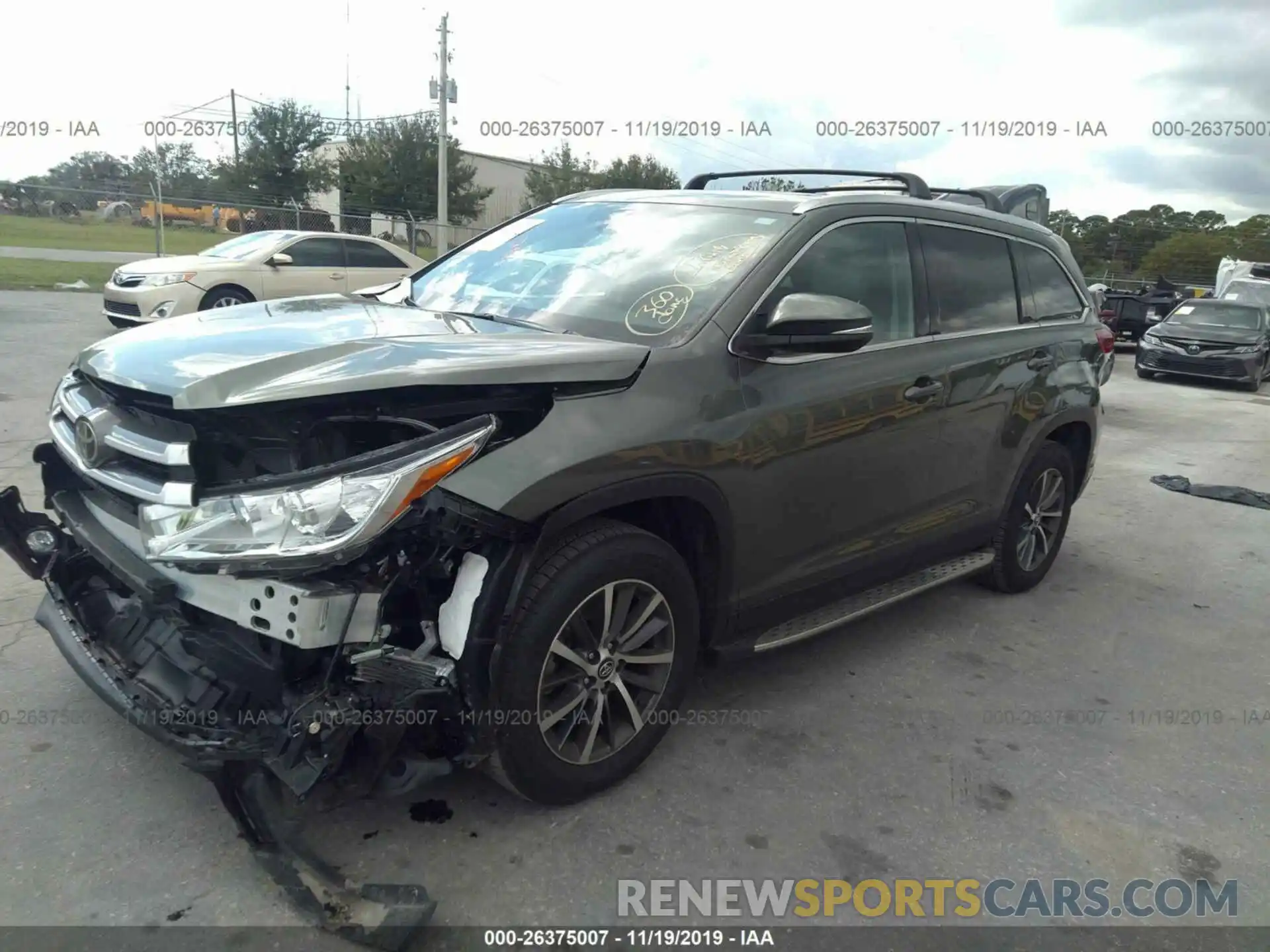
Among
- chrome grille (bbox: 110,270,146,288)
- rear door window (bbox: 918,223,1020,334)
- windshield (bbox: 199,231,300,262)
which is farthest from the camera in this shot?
windshield (bbox: 199,231,300,262)

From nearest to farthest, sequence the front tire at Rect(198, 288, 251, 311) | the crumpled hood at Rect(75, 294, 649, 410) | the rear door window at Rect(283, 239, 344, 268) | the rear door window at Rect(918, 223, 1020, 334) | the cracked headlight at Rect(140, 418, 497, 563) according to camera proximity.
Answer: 1. the cracked headlight at Rect(140, 418, 497, 563)
2. the crumpled hood at Rect(75, 294, 649, 410)
3. the rear door window at Rect(918, 223, 1020, 334)
4. the front tire at Rect(198, 288, 251, 311)
5. the rear door window at Rect(283, 239, 344, 268)

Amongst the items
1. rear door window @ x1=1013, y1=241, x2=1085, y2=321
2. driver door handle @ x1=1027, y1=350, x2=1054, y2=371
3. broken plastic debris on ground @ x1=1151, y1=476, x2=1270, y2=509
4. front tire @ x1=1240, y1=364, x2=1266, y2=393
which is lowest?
broken plastic debris on ground @ x1=1151, y1=476, x2=1270, y2=509

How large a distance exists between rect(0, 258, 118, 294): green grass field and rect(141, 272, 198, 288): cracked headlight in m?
6.28

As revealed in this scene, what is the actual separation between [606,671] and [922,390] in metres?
1.86

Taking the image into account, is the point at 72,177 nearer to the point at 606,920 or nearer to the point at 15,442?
the point at 15,442

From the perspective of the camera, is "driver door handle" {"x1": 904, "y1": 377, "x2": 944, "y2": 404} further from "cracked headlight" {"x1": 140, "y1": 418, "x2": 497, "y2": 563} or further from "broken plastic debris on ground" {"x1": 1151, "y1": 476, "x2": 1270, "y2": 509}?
"broken plastic debris on ground" {"x1": 1151, "y1": 476, "x2": 1270, "y2": 509}

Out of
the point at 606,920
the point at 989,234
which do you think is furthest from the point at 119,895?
the point at 989,234

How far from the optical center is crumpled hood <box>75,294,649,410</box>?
2418 millimetres

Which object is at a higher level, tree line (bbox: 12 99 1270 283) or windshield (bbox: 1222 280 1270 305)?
tree line (bbox: 12 99 1270 283)

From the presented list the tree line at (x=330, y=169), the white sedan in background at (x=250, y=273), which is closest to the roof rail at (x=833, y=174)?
the white sedan in background at (x=250, y=273)

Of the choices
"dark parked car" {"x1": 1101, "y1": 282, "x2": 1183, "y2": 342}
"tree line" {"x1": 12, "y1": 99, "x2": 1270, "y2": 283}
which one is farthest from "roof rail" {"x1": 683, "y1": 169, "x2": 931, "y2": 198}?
"tree line" {"x1": 12, "y1": 99, "x2": 1270, "y2": 283}

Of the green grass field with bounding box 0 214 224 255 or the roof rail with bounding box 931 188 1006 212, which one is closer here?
the roof rail with bounding box 931 188 1006 212

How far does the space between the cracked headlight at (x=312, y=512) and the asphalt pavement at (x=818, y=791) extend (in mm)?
920

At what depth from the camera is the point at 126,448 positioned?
2.67m
